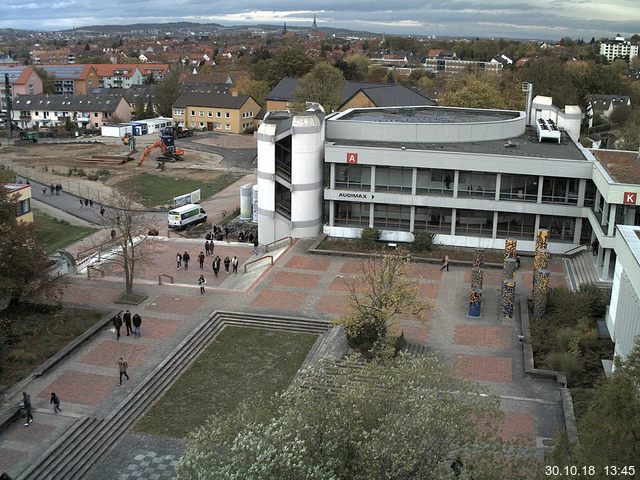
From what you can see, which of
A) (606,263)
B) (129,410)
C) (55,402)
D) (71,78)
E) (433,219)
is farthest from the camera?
(71,78)

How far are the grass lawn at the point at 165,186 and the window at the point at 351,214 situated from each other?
19.9 metres

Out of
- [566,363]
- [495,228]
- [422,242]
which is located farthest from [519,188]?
[566,363]

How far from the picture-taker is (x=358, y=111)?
5628 cm

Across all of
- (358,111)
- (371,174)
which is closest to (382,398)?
(371,174)

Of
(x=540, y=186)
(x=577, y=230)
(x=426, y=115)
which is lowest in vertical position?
(x=577, y=230)

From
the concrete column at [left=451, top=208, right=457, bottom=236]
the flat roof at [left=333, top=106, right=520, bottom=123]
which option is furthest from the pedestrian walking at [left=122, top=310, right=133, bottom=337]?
the flat roof at [left=333, top=106, right=520, bottom=123]

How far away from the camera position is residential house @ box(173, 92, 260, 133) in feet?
346

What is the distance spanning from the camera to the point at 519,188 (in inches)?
1692

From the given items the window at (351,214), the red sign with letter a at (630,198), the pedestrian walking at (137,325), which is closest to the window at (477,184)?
the window at (351,214)

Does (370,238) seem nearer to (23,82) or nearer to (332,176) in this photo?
(332,176)

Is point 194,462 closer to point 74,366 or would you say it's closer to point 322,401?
point 322,401

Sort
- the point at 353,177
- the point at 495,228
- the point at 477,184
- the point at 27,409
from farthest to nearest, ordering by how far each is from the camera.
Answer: the point at 353,177
the point at 477,184
the point at 495,228
the point at 27,409

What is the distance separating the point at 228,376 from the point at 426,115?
110 feet

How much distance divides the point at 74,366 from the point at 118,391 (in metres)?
3.17
